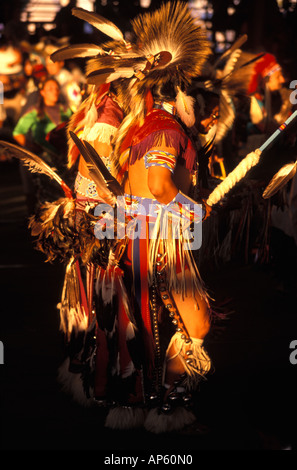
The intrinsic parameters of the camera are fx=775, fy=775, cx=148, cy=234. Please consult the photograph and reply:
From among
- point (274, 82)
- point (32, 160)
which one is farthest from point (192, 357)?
point (274, 82)

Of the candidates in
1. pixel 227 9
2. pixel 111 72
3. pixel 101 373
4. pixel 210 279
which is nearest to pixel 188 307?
pixel 101 373

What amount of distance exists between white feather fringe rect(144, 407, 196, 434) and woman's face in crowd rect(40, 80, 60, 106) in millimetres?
5376

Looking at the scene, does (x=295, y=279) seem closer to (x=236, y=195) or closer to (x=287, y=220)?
(x=287, y=220)

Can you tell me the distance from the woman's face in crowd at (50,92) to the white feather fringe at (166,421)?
5376 mm

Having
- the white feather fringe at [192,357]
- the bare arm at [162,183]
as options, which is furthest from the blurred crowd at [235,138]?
the white feather fringe at [192,357]

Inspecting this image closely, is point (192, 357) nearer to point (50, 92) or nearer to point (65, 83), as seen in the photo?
point (50, 92)

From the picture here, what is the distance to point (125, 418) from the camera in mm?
4207

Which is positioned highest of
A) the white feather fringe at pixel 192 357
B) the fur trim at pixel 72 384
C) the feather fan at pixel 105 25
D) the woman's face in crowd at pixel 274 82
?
the woman's face in crowd at pixel 274 82

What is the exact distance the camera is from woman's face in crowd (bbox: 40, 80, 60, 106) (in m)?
8.80

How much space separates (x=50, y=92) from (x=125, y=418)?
210 inches

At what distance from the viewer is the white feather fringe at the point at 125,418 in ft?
13.8

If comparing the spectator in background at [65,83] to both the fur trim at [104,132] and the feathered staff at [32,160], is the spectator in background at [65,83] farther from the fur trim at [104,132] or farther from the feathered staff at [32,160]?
the fur trim at [104,132]

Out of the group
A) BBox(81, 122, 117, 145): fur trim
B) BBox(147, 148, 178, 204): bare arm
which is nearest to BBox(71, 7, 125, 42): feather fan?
BBox(81, 122, 117, 145): fur trim

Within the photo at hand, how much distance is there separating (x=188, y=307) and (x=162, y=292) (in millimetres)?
163
